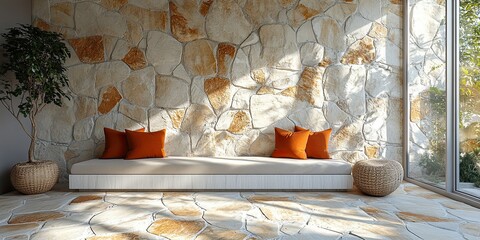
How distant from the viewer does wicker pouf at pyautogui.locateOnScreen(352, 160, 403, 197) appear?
353 cm

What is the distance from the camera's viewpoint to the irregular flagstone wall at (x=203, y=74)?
446 cm

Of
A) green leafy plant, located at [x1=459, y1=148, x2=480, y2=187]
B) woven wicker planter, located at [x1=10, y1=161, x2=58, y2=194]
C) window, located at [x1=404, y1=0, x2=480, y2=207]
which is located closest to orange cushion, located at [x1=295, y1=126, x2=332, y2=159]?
window, located at [x1=404, y1=0, x2=480, y2=207]

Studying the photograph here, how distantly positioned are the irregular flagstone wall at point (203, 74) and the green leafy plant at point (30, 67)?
474 millimetres

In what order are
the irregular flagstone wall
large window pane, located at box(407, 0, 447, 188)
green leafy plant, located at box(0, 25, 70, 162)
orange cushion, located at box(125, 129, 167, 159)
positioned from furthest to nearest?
the irregular flagstone wall
orange cushion, located at box(125, 129, 167, 159)
large window pane, located at box(407, 0, 447, 188)
green leafy plant, located at box(0, 25, 70, 162)

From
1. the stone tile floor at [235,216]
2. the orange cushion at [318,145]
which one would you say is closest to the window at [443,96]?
the stone tile floor at [235,216]

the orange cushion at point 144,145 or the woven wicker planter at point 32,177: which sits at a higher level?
the orange cushion at point 144,145

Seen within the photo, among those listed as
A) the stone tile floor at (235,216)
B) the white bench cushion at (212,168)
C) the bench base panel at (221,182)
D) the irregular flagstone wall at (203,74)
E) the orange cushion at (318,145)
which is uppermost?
the irregular flagstone wall at (203,74)

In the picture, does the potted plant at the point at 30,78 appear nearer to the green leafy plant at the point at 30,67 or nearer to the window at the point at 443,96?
the green leafy plant at the point at 30,67

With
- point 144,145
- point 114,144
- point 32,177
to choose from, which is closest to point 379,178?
point 144,145

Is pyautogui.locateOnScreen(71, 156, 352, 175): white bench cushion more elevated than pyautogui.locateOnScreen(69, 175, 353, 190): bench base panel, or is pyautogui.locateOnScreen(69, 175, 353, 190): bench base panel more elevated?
pyautogui.locateOnScreen(71, 156, 352, 175): white bench cushion

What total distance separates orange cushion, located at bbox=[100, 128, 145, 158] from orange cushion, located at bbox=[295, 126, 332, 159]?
2.46 meters

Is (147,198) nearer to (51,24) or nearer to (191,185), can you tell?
(191,185)

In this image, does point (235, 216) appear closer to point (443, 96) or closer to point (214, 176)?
point (214, 176)

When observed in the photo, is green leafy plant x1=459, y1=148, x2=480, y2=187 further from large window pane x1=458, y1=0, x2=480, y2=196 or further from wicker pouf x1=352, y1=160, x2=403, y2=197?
wicker pouf x1=352, y1=160, x2=403, y2=197
